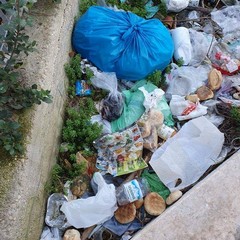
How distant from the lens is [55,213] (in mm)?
2930

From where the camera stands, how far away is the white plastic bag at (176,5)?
4.02 meters

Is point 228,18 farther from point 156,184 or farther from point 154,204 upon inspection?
point 154,204

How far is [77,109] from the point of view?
133 inches

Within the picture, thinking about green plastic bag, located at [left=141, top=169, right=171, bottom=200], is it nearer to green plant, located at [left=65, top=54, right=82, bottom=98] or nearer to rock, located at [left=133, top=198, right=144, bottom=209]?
rock, located at [left=133, top=198, right=144, bottom=209]

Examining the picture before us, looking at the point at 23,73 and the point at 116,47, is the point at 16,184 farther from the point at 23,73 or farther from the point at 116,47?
the point at 116,47

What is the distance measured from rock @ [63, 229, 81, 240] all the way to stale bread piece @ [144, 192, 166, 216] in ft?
1.63

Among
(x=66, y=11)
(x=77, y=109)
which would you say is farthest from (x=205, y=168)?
(x=66, y=11)

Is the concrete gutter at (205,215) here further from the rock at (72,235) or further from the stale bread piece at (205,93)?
the stale bread piece at (205,93)

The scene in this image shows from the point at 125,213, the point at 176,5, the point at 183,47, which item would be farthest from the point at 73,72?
the point at 176,5

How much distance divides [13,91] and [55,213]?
2.89 ft

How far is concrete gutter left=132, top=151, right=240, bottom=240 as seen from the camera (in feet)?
9.14

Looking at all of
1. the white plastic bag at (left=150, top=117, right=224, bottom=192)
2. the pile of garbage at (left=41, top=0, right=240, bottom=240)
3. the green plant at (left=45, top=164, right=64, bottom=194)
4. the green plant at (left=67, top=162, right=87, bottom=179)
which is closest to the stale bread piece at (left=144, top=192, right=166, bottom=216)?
the pile of garbage at (left=41, top=0, right=240, bottom=240)

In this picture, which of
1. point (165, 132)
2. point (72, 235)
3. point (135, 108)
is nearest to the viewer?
point (72, 235)

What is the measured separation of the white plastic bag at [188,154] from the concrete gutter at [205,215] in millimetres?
149
